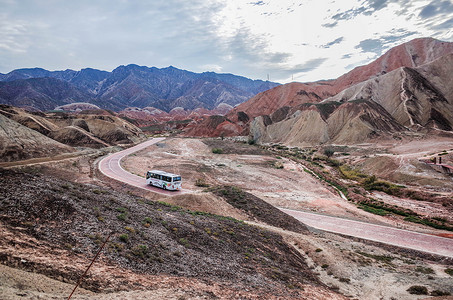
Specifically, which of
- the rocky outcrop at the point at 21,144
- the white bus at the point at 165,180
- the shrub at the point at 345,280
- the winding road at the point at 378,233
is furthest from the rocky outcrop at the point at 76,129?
the shrub at the point at 345,280

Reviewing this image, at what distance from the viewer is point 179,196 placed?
23.8 metres

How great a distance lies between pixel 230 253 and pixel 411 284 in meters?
10.1

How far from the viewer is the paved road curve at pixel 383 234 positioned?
19.9 meters

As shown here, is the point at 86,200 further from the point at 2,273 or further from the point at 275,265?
the point at 275,265

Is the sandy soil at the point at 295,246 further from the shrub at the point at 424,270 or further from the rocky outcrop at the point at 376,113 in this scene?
the rocky outcrop at the point at 376,113

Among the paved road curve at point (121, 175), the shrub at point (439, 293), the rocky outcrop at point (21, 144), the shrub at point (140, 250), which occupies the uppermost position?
the rocky outcrop at point (21, 144)

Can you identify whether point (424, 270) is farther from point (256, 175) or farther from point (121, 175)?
point (121, 175)

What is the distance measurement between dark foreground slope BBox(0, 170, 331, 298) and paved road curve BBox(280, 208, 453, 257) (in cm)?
991

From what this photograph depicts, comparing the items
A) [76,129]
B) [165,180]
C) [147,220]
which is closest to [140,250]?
[147,220]

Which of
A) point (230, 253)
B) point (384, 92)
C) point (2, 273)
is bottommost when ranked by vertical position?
point (230, 253)

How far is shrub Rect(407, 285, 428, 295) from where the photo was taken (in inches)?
483

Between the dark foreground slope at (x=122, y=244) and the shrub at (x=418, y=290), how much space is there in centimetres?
483

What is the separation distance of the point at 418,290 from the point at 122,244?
48.4 feet

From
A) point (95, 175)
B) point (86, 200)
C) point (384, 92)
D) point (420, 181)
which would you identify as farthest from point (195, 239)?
A: point (384, 92)
